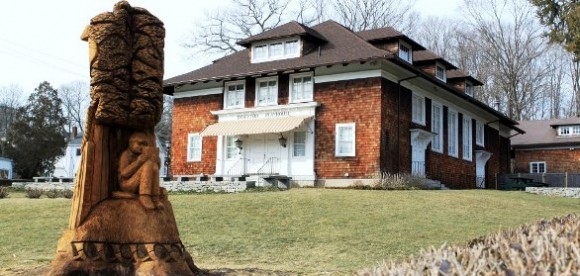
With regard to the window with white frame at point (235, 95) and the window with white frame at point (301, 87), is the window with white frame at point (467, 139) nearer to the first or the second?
the window with white frame at point (301, 87)

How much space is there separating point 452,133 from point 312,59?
377 inches

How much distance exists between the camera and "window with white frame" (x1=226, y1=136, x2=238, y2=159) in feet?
92.1

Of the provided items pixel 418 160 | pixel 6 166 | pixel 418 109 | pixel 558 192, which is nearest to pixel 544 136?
pixel 558 192

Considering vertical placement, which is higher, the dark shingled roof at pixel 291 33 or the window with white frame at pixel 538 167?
the dark shingled roof at pixel 291 33

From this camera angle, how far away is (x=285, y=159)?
26.4m

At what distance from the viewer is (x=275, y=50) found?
2838 cm

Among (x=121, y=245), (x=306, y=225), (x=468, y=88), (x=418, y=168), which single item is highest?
(x=468, y=88)

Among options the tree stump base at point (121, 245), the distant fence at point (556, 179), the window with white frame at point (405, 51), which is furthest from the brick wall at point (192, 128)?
the tree stump base at point (121, 245)

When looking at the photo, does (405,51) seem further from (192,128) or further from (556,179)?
(556,179)

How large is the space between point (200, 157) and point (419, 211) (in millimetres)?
14532

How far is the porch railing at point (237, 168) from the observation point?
27.5 metres

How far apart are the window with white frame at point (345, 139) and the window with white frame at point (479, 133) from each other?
41.7 feet

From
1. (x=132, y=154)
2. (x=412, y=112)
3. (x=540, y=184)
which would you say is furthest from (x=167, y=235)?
(x=540, y=184)

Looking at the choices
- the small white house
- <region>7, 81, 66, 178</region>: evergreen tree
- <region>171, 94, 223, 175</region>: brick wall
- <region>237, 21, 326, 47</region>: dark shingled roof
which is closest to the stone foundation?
<region>237, 21, 326, 47</region>: dark shingled roof
